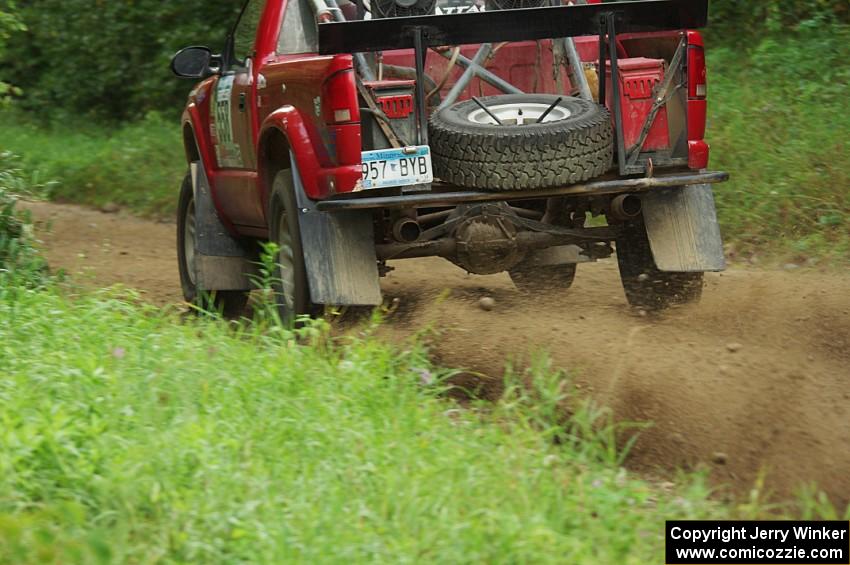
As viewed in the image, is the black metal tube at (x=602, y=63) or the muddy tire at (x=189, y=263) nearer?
the black metal tube at (x=602, y=63)

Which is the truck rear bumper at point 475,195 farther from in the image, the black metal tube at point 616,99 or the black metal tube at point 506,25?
the black metal tube at point 506,25

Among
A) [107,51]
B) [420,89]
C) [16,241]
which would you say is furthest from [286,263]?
[107,51]

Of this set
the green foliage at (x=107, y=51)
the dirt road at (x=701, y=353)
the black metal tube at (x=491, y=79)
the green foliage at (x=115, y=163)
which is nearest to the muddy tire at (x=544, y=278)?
the dirt road at (x=701, y=353)

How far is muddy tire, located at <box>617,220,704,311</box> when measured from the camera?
692cm

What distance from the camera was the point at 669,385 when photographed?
556 centimetres

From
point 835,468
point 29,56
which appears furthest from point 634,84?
point 29,56

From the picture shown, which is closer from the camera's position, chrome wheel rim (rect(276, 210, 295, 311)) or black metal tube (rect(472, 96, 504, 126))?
black metal tube (rect(472, 96, 504, 126))

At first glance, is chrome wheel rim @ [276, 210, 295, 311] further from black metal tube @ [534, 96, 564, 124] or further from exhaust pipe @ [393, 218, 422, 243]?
black metal tube @ [534, 96, 564, 124]

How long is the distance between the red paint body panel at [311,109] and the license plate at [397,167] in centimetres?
6

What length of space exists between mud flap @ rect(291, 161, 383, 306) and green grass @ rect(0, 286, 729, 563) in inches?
36.2

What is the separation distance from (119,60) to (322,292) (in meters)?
14.7

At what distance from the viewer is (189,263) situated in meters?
8.89

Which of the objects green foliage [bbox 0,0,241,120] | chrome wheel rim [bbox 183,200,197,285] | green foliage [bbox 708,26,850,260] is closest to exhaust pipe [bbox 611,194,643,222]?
green foliage [bbox 708,26,850,260]

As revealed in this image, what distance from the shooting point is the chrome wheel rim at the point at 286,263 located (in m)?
6.69
